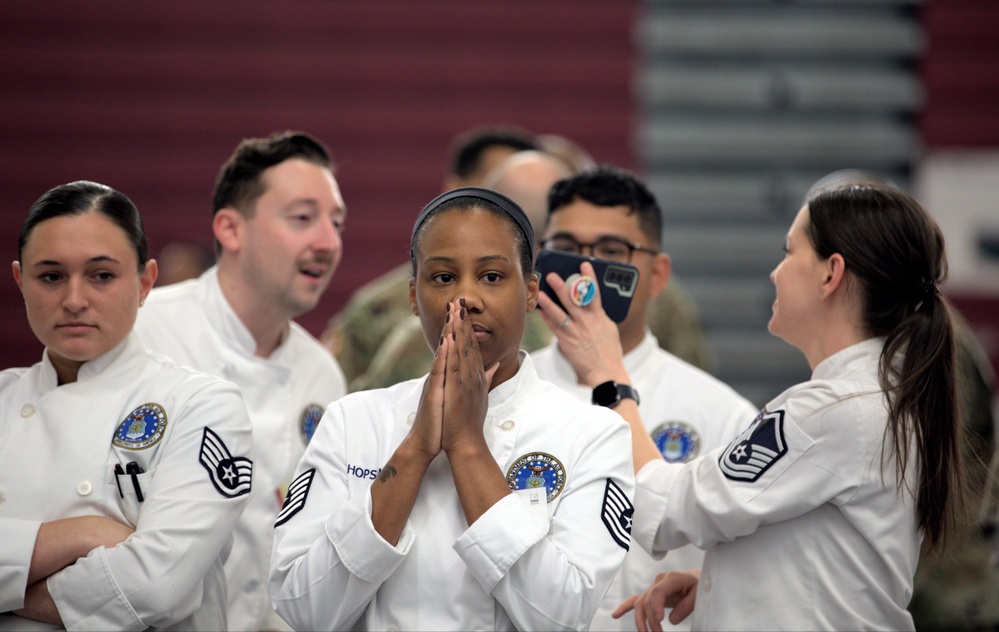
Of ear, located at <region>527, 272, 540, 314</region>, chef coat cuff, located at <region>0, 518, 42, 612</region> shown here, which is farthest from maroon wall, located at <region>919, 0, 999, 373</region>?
chef coat cuff, located at <region>0, 518, 42, 612</region>

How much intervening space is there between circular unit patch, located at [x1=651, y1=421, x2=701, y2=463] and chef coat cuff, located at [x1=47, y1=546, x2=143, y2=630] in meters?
1.22

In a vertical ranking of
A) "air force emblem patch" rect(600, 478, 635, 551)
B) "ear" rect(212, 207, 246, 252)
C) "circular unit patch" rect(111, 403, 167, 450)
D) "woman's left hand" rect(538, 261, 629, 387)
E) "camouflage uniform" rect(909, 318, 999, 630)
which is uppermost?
"ear" rect(212, 207, 246, 252)

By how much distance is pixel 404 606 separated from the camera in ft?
5.75

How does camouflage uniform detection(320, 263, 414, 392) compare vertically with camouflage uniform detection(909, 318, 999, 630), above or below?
above

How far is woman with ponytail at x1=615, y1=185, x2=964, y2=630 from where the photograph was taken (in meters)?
2.04

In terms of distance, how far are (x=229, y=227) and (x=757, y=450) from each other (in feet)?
4.79

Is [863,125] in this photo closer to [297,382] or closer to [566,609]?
[297,382]

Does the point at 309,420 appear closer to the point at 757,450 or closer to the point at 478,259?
the point at 478,259

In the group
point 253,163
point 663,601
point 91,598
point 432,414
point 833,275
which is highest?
point 253,163

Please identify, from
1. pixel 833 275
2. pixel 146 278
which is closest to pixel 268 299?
pixel 146 278

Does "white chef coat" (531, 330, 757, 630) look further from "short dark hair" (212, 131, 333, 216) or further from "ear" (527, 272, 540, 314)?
"short dark hair" (212, 131, 333, 216)

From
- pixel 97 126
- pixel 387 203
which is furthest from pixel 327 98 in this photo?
pixel 97 126

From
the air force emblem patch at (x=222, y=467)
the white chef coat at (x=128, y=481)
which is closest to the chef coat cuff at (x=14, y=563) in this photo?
the white chef coat at (x=128, y=481)

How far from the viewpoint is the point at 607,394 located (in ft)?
7.42
